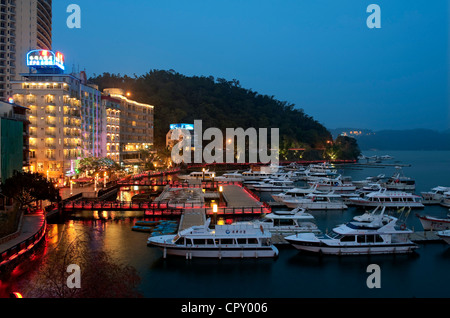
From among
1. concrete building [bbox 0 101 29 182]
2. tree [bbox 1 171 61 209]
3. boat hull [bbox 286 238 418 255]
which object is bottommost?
boat hull [bbox 286 238 418 255]

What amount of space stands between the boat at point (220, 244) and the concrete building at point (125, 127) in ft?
221

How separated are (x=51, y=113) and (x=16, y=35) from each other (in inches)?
1620

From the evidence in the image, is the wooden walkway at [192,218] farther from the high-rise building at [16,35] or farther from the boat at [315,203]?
the high-rise building at [16,35]

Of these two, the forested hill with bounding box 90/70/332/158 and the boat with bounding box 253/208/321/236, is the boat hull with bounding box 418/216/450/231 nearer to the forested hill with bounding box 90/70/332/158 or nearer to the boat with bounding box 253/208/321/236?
the boat with bounding box 253/208/321/236

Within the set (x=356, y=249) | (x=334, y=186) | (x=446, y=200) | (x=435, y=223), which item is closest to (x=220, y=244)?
(x=356, y=249)

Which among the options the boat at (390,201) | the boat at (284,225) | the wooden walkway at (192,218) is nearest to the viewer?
the boat at (284,225)

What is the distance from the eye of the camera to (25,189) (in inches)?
1529

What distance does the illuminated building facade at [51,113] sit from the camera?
2746 inches

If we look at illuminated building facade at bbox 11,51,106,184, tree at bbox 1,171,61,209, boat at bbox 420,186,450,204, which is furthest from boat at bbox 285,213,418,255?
illuminated building facade at bbox 11,51,106,184

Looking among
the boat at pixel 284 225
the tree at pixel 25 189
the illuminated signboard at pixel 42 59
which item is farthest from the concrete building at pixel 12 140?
the boat at pixel 284 225

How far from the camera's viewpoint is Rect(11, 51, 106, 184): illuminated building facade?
6975cm

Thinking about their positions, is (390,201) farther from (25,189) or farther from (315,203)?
(25,189)
